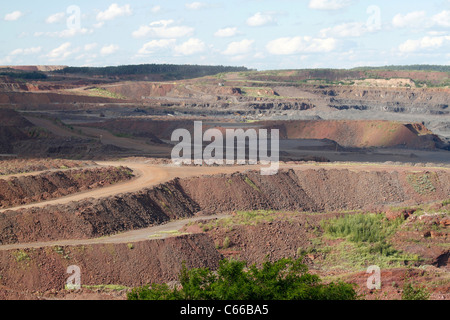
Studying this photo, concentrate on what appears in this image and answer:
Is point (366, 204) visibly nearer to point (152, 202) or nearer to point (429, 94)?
point (152, 202)

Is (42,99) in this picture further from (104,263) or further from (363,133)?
(104,263)

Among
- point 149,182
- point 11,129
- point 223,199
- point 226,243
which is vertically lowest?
point 226,243

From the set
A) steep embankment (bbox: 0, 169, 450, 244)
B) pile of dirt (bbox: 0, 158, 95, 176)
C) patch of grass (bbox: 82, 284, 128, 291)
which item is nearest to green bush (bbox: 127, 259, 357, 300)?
patch of grass (bbox: 82, 284, 128, 291)

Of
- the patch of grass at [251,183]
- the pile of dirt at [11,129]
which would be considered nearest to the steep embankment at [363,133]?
the pile of dirt at [11,129]

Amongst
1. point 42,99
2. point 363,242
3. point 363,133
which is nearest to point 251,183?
point 363,242

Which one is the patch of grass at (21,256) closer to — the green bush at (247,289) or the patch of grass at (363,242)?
the green bush at (247,289)

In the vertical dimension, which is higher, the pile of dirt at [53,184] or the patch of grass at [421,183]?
the pile of dirt at [53,184]
